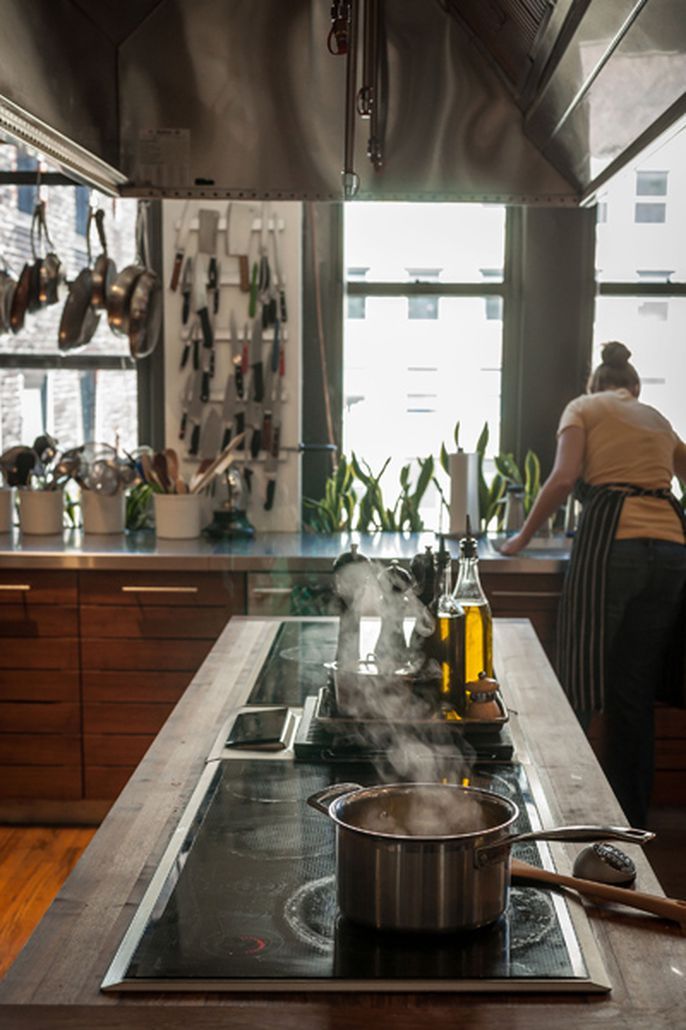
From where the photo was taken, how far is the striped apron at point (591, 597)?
351 cm

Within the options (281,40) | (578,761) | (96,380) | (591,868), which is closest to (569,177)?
(281,40)

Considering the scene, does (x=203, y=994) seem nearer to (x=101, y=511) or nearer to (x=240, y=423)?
(x=101, y=511)

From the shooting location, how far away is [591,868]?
138 cm

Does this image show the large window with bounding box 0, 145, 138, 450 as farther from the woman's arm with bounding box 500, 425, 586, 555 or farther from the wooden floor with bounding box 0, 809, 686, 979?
the woman's arm with bounding box 500, 425, 586, 555

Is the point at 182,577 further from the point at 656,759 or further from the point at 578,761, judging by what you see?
the point at 578,761

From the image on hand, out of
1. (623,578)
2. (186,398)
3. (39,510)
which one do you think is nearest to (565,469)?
(623,578)

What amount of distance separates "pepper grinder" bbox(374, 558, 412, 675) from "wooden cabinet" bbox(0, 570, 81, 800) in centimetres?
203

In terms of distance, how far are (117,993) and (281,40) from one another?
2387 millimetres

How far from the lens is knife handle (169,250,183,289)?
449 centimetres

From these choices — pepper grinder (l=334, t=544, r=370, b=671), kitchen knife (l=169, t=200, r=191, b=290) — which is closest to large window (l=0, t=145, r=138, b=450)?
kitchen knife (l=169, t=200, r=191, b=290)

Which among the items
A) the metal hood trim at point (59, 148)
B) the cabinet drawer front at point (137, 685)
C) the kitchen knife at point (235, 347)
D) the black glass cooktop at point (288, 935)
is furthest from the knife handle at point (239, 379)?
the black glass cooktop at point (288, 935)

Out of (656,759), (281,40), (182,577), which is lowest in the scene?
(656,759)

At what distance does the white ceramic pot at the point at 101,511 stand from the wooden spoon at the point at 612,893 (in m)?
3.17

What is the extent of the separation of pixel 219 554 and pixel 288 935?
9.02 ft
